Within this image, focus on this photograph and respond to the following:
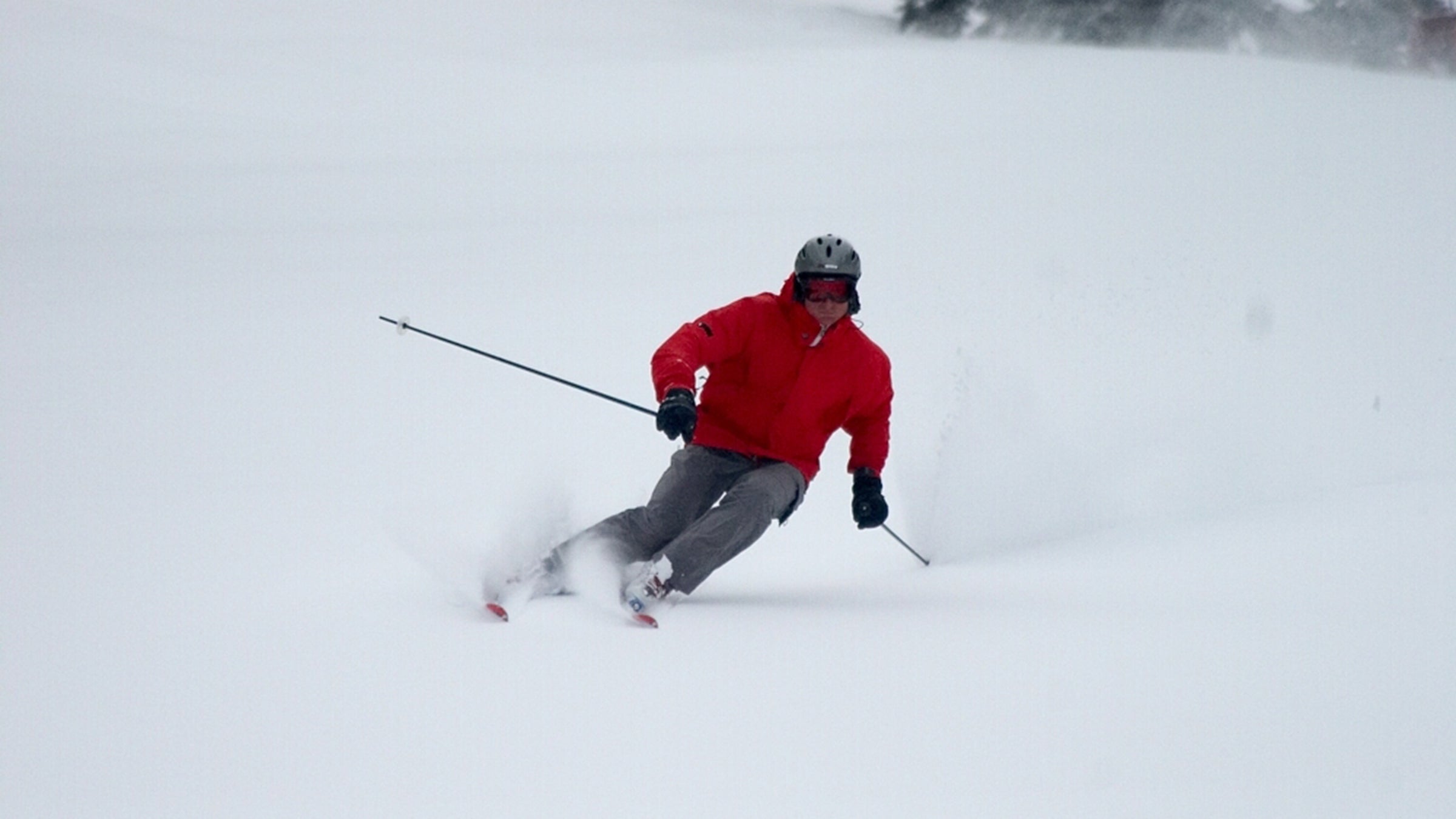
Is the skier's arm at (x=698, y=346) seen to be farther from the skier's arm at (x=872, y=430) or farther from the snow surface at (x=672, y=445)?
the snow surface at (x=672, y=445)

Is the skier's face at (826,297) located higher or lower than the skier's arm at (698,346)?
higher

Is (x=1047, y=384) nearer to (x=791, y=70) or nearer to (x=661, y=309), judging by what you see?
(x=661, y=309)

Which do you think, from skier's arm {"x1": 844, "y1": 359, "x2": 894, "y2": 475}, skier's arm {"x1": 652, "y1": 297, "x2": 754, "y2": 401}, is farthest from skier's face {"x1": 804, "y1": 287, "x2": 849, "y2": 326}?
skier's arm {"x1": 844, "y1": 359, "x2": 894, "y2": 475}

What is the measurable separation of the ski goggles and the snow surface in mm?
931

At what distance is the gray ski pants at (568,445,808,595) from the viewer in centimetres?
404

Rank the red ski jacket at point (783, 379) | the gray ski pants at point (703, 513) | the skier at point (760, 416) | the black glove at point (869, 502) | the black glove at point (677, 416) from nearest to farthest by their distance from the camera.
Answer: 1. the black glove at point (677, 416)
2. the gray ski pants at point (703, 513)
3. the skier at point (760, 416)
4. the red ski jacket at point (783, 379)
5. the black glove at point (869, 502)

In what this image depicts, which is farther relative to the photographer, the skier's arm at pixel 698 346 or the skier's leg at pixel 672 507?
the skier's leg at pixel 672 507

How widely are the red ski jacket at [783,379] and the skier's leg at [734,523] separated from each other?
0.13 metres

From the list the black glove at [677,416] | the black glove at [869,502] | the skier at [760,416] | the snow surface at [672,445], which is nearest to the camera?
the snow surface at [672,445]

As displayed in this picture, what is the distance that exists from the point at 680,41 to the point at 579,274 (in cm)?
1580

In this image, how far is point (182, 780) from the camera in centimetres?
246


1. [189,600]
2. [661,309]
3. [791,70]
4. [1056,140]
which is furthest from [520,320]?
[791,70]

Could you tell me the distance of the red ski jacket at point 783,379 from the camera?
443cm

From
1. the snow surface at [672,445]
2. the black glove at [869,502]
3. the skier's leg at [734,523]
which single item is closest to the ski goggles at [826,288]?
the skier's leg at [734,523]
